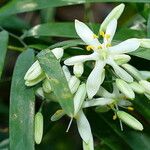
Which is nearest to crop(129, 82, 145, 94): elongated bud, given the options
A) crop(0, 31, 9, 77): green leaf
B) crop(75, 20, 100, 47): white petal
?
crop(75, 20, 100, 47): white petal

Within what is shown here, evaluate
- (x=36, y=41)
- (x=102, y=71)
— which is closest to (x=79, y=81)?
(x=102, y=71)

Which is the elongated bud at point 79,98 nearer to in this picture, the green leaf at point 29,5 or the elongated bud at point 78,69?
the elongated bud at point 78,69

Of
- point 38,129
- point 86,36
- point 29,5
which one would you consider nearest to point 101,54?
point 86,36

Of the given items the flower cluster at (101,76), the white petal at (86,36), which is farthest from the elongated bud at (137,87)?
the white petal at (86,36)

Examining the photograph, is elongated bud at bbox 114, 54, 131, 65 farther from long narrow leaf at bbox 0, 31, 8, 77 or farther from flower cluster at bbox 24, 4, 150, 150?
long narrow leaf at bbox 0, 31, 8, 77

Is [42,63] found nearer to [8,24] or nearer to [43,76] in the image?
[43,76]

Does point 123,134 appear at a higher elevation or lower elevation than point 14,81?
lower
